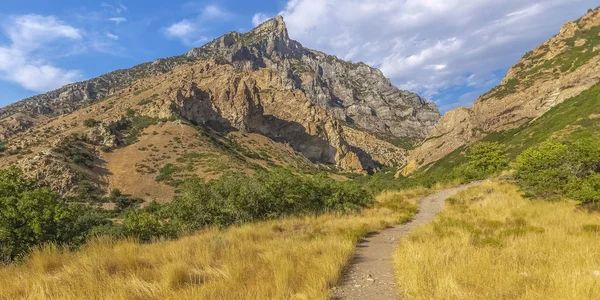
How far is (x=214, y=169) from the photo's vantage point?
73.1 m

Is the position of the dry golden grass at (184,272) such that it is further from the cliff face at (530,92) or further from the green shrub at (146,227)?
the cliff face at (530,92)

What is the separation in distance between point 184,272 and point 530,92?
124m

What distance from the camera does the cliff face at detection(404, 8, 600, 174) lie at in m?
94.4

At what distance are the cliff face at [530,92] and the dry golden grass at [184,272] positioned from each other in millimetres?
107816

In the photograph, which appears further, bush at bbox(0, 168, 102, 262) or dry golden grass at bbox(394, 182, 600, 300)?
bush at bbox(0, 168, 102, 262)

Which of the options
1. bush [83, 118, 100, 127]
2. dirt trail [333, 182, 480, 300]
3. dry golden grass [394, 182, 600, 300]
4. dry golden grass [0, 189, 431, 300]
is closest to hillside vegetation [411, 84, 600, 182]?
dry golden grass [394, 182, 600, 300]

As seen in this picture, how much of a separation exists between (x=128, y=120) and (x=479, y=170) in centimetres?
9314

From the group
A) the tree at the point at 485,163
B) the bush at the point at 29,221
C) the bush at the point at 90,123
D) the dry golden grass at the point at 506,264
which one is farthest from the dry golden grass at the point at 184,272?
the bush at the point at 90,123

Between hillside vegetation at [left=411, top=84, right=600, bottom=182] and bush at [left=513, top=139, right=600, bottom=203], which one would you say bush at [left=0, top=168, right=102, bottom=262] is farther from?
hillside vegetation at [left=411, top=84, right=600, bottom=182]

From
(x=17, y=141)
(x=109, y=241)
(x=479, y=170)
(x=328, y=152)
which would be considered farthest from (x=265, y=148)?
(x=109, y=241)

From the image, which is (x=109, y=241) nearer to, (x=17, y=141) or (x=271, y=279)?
(x=271, y=279)

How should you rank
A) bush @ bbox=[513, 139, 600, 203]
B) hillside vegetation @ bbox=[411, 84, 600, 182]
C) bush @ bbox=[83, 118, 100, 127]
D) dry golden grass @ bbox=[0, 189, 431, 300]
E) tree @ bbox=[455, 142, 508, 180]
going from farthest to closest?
bush @ bbox=[83, 118, 100, 127] → hillside vegetation @ bbox=[411, 84, 600, 182] → tree @ bbox=[455, 142, 508, 180] → bush @ bbox=[513, 139, 600, 203] → dry golden grass @ bbox=[0, 189, 431, 300]

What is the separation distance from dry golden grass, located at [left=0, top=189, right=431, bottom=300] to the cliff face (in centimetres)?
10782

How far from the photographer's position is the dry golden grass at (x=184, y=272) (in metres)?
4.84
